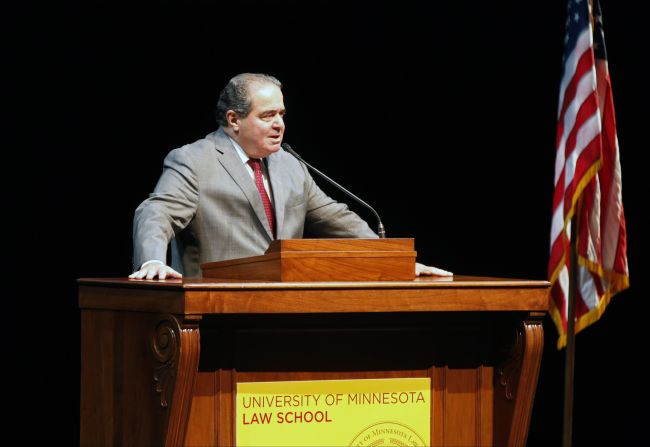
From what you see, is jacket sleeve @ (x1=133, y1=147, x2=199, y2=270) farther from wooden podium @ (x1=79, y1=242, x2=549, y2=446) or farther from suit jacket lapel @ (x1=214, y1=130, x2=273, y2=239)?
wooden podium @ (x1=79, y1=242, x2=549, y2=446)

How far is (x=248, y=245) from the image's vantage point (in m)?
4.18

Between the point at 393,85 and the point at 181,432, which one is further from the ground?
the point at 393,85

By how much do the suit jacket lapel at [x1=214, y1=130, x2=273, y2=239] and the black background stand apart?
70 cm

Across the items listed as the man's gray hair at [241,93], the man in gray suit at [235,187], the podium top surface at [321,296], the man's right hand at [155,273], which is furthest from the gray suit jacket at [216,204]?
the podium top surface at [321,296]

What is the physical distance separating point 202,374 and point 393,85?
7.82 ft

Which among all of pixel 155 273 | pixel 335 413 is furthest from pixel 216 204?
pixel 335 413

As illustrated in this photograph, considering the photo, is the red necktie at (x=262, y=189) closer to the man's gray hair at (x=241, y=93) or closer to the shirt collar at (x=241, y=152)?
the shirt collar at (x=241, y=152)

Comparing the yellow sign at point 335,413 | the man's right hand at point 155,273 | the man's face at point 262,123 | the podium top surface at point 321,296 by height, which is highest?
the man's face at point 262,123

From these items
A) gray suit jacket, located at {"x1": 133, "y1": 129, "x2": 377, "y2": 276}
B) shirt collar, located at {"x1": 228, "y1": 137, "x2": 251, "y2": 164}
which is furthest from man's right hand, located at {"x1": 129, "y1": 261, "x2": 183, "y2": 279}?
shirt collar, located at {"x1": 228, "y1": 137, "x2": 251, "y2": 164}

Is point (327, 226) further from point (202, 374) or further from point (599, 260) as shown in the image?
point (202, 374)

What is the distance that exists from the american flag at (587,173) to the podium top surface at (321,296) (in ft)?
3.07

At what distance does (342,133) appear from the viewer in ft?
17.3

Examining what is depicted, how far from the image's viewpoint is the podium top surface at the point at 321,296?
122 inches

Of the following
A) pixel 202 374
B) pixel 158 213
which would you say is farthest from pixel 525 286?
pixel 158 213
